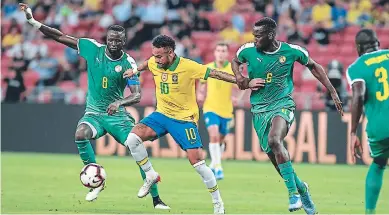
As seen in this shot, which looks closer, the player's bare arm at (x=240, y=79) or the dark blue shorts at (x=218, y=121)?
the player's bare arm at (x=240, y=79)

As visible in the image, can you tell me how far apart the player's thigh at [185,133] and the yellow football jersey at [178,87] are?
9 centimetres

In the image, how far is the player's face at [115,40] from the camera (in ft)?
43.9

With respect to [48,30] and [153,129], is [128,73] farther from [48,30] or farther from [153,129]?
[48,30]

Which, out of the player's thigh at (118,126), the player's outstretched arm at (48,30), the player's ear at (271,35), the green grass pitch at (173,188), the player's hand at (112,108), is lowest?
the green grass pitch at (173,188)

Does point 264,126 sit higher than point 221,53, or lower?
lower

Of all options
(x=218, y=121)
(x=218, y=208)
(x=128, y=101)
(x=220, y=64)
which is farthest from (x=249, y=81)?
(x=218, y=121)

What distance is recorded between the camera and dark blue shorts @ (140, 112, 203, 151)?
12.5 meters

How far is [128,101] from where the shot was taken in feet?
42.9

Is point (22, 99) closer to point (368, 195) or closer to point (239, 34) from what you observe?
point (239, 34)

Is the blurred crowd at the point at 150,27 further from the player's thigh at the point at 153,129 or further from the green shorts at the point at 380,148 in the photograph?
the green shorts at the point at 380,148

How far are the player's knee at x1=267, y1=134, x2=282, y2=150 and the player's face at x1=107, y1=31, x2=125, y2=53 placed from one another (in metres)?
2.77

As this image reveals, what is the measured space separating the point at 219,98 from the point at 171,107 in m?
6.63

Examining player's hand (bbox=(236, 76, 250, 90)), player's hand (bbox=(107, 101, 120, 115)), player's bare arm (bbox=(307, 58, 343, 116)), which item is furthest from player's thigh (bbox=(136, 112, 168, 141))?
player's bare arm (bbox=(307, 58, 343, 116))

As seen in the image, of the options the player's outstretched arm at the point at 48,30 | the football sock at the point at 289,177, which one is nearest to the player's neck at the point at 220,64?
the player's outstretched arm at the point at 48,30
